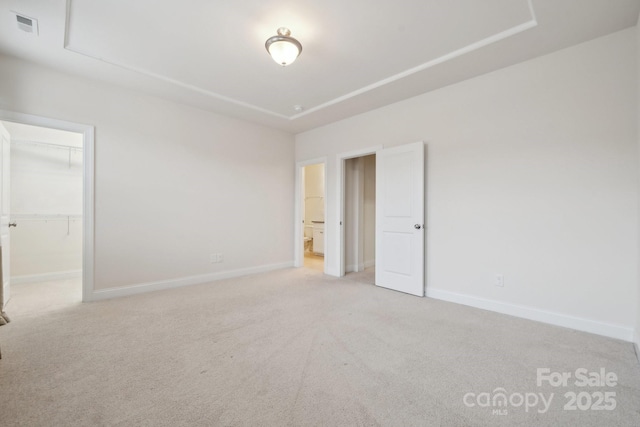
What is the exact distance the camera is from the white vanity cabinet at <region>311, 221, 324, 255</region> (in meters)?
6.92

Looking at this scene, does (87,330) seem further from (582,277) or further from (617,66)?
(617,66)

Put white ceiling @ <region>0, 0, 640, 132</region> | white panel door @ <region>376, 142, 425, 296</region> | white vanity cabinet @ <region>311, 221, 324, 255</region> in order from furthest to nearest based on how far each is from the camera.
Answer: white vanity cabinet @ <region>311, 221, 324, 255</region> < white panel door @ <region>376, 142, 425, 296</region> < white ceiling @ <region>0, 0, 640, 132</region>

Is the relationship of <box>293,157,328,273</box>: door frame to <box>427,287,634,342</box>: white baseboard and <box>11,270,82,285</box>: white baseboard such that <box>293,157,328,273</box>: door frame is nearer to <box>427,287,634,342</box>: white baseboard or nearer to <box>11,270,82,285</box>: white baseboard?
<box>427,287,634,342</box>: white baseboard

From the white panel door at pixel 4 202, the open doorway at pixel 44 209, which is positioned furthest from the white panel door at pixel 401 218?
the white panel door at pixel 4 202

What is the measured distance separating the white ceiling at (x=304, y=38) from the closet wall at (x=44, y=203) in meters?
2.01

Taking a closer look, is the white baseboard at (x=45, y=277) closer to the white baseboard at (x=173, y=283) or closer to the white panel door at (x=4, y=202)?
the white panel door at (x=4, y=202)

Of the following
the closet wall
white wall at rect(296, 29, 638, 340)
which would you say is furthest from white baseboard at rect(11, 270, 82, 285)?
white wall at rect(296, 29, 638, 340)

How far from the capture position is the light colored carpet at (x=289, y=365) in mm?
1481

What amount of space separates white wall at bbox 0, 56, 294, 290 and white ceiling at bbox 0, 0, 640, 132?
0.31 m

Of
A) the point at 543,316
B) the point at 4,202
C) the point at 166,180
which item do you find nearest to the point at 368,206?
the point at 543,316

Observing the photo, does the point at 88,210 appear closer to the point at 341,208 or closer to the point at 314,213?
the point at 341,208

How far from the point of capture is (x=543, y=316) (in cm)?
270

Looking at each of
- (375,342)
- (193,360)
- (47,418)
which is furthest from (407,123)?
(47,418)

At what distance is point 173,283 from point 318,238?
12.3 feet
